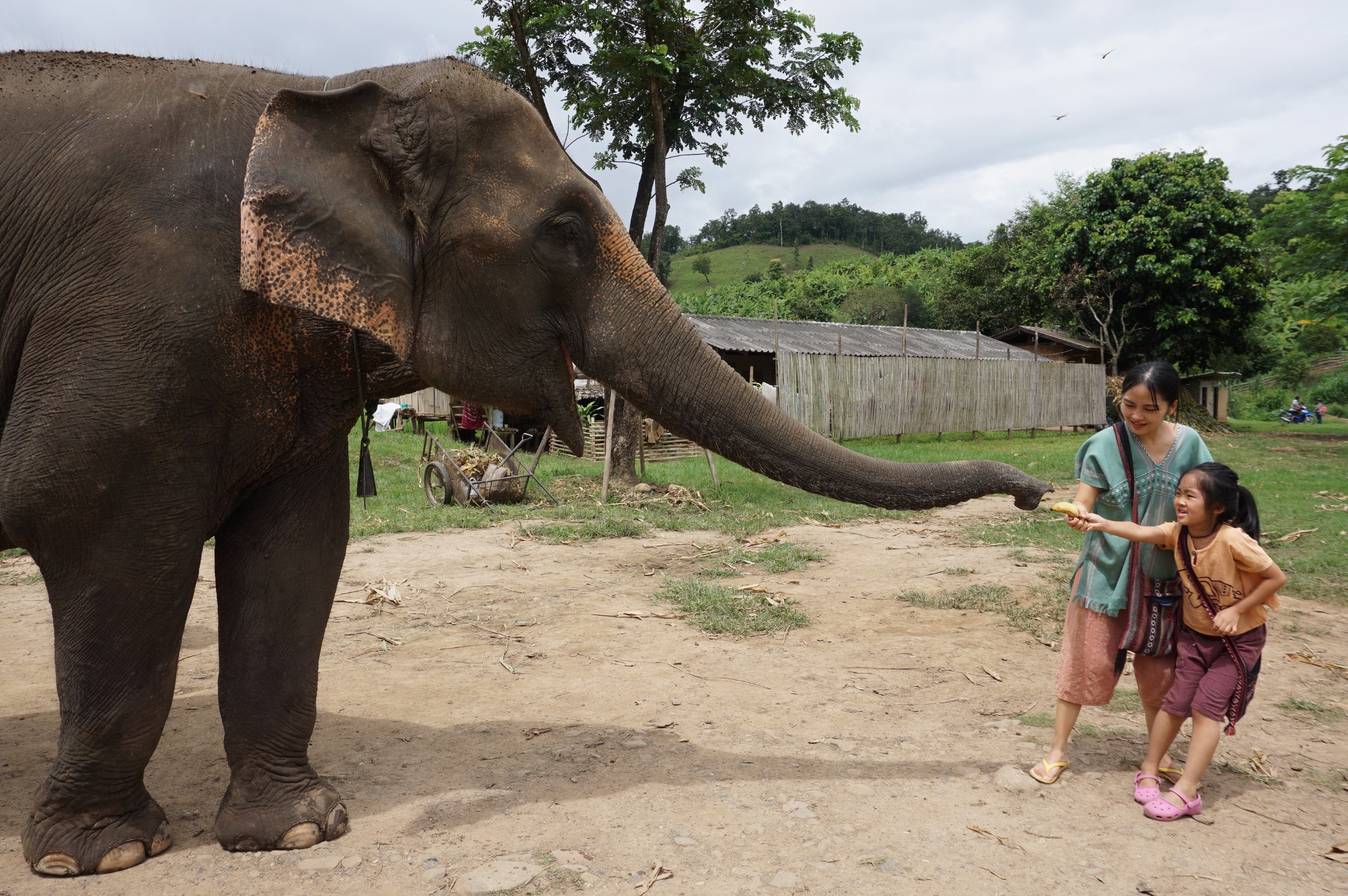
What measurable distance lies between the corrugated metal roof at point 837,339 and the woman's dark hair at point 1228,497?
48.4 feet

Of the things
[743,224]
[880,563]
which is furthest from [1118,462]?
[743,224]

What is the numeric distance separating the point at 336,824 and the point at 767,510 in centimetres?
760

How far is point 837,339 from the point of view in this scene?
958 inches

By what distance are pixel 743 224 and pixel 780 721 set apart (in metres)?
105

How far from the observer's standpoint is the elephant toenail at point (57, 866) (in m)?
2.75

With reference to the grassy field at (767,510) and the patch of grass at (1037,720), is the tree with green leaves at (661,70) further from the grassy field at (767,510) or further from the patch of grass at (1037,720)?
the patch of grass at (1037,720)

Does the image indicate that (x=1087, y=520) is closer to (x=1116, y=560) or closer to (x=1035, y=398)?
(x=1116, y=560)

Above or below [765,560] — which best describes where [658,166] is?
above

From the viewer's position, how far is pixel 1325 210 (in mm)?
17469

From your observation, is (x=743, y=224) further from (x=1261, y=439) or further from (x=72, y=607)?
(x=72, y=607)

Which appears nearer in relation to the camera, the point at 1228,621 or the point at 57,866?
the point at 57,866

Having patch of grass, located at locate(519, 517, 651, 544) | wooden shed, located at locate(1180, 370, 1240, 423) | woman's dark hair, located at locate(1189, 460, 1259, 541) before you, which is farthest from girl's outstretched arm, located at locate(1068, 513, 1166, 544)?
wooden shed, located at locate(1180, 370, 1240, 423)

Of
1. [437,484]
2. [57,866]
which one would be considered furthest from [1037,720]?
[437,484]

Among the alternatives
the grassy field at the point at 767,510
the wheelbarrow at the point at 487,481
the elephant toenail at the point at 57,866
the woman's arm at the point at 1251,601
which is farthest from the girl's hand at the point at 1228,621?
the wheelbarrow at the point at 487,481
